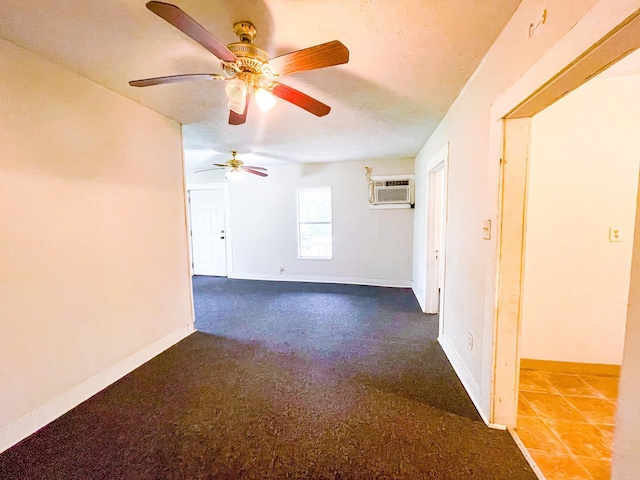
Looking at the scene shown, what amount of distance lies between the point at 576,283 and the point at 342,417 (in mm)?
2068

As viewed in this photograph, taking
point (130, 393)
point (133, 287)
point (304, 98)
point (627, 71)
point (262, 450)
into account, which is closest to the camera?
point (262, 450)

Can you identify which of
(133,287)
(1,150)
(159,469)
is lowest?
(159,469)

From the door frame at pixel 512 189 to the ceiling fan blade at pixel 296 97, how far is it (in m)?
1.05

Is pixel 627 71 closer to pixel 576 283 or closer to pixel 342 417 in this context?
pixel 576 283

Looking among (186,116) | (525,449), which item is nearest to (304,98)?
(186,116)

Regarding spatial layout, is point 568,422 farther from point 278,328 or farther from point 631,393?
Result: point 278,328

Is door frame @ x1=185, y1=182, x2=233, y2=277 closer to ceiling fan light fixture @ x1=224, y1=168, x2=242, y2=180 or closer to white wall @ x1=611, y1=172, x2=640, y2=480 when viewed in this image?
ceiling fan light fixture @ x1=224, y1=168, x2=242, y2=180

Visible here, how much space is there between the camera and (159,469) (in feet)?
4.52

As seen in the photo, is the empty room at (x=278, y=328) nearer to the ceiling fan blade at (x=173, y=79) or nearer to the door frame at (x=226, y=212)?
the ceiling fan blade at (x=173, y=79)

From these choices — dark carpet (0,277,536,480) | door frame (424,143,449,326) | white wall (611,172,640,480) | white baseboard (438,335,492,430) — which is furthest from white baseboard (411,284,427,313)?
white wall (611,172,640,480)

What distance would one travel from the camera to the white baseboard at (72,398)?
1.55 metres

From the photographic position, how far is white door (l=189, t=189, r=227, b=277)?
571 cm

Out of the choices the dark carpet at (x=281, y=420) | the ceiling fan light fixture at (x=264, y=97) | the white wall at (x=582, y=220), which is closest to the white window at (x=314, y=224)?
the dark carpet at (x=281, y=420)

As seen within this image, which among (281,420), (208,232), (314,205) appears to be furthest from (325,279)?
(281,420)
